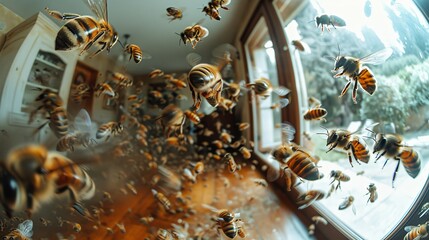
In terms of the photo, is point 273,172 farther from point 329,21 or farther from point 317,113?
point 329,21

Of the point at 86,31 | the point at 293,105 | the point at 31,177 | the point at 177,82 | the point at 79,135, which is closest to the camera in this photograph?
the point at 31,177

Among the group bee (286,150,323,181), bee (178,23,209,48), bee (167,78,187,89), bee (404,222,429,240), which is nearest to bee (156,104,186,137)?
bee (167,78,187,89)

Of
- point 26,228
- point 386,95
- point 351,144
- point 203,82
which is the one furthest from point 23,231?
point 386,95

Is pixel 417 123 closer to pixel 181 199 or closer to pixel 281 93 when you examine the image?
pixel 281 93

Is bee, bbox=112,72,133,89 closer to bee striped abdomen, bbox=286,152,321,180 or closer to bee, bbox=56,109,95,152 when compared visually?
bee, bbox=56,109,95,152

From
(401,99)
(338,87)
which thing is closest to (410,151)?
(401,99)

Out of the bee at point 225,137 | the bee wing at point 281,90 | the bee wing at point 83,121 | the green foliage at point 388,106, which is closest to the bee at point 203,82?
the bee wing at point 83,121
